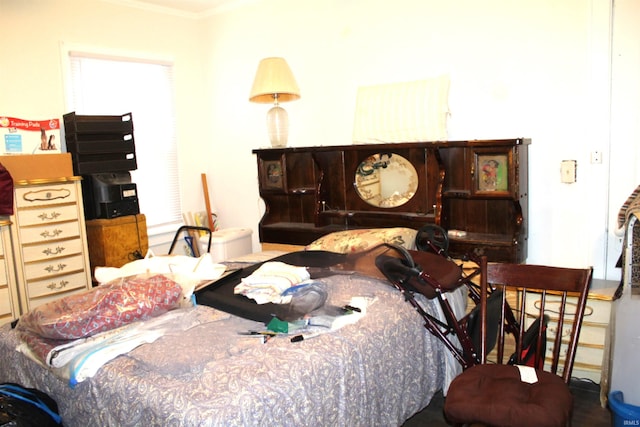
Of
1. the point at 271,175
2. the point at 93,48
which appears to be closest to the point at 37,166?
the point at 93,48

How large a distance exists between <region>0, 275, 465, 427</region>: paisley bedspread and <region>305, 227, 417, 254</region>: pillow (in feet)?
2.01

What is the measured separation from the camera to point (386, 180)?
11.8 ft

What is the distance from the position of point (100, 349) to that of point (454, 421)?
1277mm

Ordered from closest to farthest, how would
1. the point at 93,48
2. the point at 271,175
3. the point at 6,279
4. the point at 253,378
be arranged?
the point at 253,378 → the point at 6,279 → the point at 271,175 → the point at 93,48

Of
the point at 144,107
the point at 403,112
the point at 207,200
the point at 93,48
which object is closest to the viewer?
the point at 403,112

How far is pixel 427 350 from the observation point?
238 cm

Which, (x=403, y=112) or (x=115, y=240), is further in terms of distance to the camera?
(x=115, y=240)

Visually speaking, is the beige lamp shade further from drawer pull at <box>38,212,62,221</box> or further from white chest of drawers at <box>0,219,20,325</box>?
white chest of drawers at <box>0,219,20,325</box>

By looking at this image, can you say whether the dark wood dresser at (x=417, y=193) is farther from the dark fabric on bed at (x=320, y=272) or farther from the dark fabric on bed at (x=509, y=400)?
the dark fabric on bed at (x=509, y=400)

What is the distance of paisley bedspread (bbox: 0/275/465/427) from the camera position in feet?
5.02

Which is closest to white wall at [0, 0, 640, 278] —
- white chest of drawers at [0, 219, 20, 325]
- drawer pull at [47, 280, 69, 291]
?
white chest of drawers at [0, 219, 20, 325]

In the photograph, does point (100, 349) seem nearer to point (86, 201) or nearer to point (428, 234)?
point (428, 234)

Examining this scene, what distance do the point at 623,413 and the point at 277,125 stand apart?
2.85m

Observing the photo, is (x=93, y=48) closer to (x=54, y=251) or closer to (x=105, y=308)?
(x=54, y=251)
